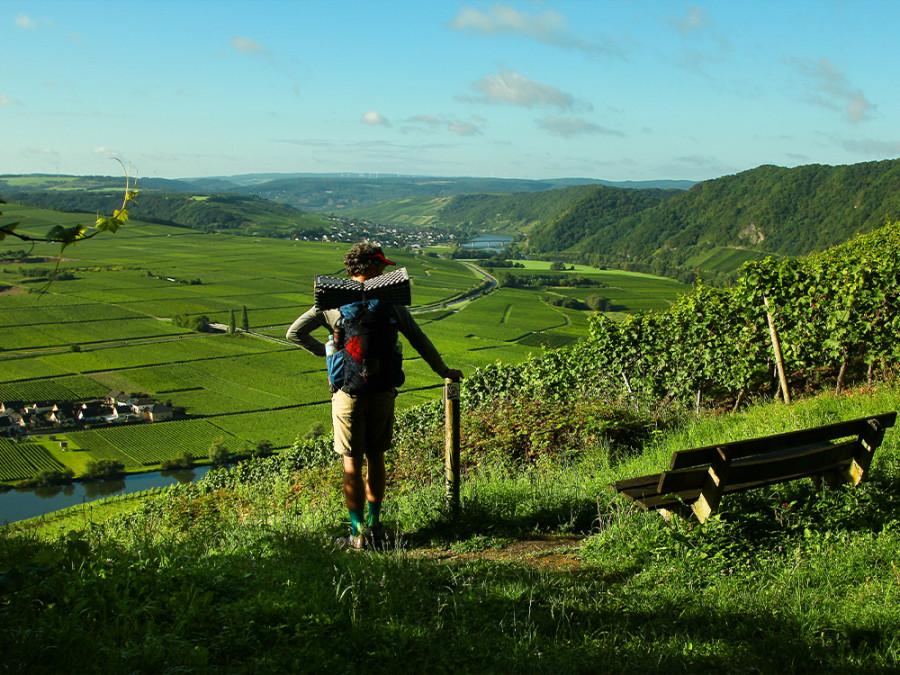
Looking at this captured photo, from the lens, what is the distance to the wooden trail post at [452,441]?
4832 millimetres

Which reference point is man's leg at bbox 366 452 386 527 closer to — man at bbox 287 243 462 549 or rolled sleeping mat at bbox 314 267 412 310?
man at bbox 287 243 462 549

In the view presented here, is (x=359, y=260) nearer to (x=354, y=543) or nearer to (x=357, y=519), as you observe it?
(x=357, y=519)

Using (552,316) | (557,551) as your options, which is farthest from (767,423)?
(552,316)

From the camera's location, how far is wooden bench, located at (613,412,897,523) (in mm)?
3920

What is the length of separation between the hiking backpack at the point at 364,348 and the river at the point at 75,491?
29.1 m

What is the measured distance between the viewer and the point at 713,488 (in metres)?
4.00

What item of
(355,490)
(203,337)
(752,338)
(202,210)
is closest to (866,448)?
(355,490)

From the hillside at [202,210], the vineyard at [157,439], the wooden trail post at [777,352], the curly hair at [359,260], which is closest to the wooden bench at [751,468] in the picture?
the curly hair at [359,260]

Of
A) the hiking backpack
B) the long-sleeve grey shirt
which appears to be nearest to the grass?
the hiking backpack

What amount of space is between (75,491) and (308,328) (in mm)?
34157

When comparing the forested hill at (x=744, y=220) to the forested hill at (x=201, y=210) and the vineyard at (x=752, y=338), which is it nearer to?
the forested hill at (x=201, y=210)

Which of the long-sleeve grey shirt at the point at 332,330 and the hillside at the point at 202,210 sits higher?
the hillside at the point at 202,210

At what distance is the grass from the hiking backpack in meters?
1.09

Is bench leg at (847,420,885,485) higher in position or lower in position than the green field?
higher
